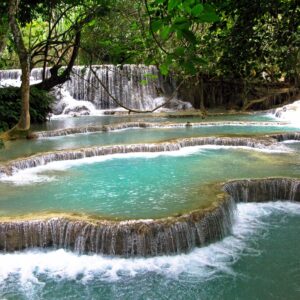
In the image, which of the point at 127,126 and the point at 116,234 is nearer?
the point at 116,234

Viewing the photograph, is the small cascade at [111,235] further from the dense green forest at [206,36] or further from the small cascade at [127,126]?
the small cascade at [127,126]

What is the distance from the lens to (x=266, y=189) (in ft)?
23.9

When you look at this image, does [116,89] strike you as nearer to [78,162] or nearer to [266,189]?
[78,162]

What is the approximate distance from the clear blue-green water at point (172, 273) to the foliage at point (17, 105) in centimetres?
835

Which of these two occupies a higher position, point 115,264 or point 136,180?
point 136,180

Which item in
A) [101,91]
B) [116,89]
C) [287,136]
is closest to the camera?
[287,136]

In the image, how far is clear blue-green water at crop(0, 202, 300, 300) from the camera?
181 inches

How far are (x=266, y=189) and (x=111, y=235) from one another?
2.98 metres

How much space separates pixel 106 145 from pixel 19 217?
4963mm

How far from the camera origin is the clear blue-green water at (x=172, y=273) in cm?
459

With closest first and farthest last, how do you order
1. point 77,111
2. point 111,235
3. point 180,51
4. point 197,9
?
point 197,9, point 180,51, point 111,235, point 77,111

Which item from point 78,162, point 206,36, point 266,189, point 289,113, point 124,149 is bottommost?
point 266,189

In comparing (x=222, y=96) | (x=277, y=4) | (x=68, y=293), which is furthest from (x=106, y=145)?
(x=222, y=96)

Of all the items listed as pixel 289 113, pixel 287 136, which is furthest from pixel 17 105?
pixel 289 113
